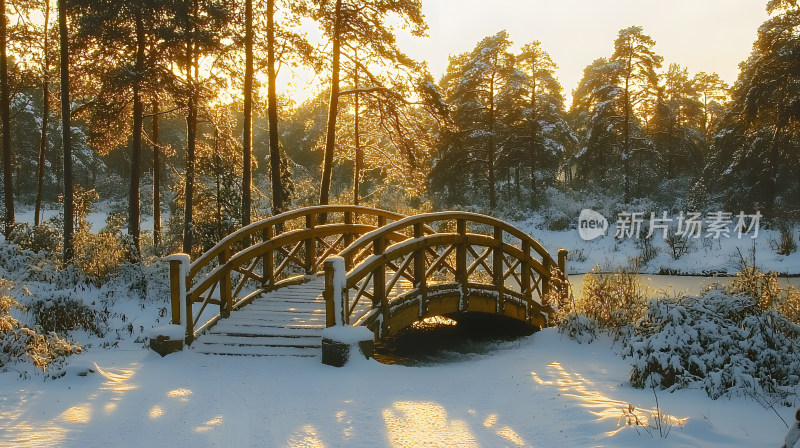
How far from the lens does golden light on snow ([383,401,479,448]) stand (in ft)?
16.5

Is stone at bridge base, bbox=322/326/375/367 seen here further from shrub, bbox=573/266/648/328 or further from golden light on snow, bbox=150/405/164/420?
shrub, bbox=573/266/648/328

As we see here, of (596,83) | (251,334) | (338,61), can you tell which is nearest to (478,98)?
(596,83)

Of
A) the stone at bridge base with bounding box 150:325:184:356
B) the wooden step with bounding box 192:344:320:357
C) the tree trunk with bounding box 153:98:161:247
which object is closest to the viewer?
the stone at bridge base with bounding box 150:325:184:356

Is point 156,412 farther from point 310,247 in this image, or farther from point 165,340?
point 310,247

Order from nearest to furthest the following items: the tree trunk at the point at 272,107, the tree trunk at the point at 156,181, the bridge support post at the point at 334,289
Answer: the bridge support post at the point at 334,289 < the tree trunk at the point at 272,107 < the tree trunk at the point at 156,181

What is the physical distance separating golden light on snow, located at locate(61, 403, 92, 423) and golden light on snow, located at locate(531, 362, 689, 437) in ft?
15.8

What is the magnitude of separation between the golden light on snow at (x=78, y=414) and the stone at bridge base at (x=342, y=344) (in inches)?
112

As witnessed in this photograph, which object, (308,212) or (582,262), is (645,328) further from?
(582,262)

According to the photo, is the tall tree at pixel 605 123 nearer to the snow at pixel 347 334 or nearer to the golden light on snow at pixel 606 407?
the golden light on snow at pixel 606 407

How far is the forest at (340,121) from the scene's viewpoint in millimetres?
16188

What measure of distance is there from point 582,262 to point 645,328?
57.6 ft

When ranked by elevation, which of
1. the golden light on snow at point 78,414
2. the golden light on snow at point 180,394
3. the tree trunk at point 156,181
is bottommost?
the golden light on snow at point 180,394

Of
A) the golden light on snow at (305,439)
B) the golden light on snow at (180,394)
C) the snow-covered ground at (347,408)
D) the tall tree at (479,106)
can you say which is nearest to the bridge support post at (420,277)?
the snow-covered ground at (347,408)

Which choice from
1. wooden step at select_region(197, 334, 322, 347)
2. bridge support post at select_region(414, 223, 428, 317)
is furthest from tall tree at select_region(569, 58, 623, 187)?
wooden step at select_region(197, 334, 322, 347)
